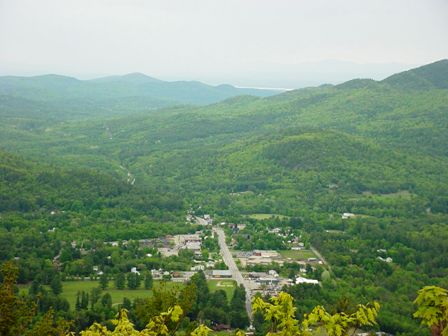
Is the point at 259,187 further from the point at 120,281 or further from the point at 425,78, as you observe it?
the point at 425,78

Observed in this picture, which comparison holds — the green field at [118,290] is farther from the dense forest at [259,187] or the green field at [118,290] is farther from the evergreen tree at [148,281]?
the dense forest at [259,187]

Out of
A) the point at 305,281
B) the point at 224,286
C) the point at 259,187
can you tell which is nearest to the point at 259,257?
the point at 305,281

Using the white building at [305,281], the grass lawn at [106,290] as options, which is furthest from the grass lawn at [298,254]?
the grass lawn at [106,290]

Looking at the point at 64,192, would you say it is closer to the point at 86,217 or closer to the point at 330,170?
the point at 86,217

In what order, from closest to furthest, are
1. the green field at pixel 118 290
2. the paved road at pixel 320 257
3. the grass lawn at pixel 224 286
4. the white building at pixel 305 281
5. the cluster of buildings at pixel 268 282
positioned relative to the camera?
the green field at pixel 118 290 < the grass lawn at pixel 224 286 < the cluster of buildings at pixel 268 282 < the white building at pixel 305 281 < the paved road at pixel 320 257

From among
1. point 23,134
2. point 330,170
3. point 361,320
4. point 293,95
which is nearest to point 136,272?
point 361,320

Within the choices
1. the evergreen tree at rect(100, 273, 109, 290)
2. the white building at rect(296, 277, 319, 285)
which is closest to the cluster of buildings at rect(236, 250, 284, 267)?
the white building at rect(296, 277, 319, 285)

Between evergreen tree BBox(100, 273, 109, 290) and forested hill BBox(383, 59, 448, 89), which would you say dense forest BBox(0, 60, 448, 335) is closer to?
forested hill BBox(383, 59, 448, 89)
